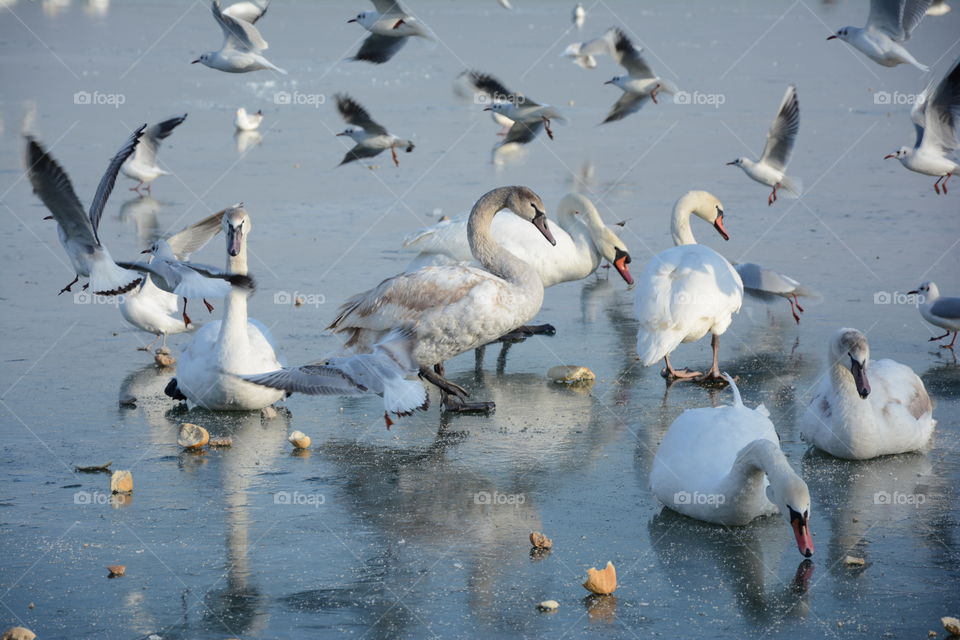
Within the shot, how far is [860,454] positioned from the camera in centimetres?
576

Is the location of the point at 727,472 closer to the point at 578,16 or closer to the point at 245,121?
the point at 245,121

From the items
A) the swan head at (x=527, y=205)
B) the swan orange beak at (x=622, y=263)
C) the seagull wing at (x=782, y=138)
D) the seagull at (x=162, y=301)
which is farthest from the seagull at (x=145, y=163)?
the swan head at (x=527, y=205)

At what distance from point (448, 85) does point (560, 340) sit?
12.9 m

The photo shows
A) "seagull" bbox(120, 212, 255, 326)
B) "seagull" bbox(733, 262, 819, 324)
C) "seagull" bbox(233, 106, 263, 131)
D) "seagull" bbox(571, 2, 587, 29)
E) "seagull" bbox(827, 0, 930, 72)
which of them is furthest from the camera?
"seagull" bbox(571, 2, 587, 29)

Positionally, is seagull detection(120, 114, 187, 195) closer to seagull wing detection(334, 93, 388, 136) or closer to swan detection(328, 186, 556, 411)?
seagull wing detection(334, 93, 388, 136)

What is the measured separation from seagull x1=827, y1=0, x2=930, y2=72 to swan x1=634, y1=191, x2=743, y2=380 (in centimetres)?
433

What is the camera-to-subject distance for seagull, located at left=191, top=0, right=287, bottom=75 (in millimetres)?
11062

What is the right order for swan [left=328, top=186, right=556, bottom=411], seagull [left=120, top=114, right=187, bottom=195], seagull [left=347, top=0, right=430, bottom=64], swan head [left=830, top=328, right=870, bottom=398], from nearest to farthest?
swan head [left=830, top=328, right=870, bottom=398]
swan [left=328, top=186, right=556, bottom=411]
seagull [left=347, top=0, right=430, bottom=64]
seagull [left=120, top=114, right=187, bottom=195]

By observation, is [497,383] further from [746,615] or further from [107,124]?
[107,124]

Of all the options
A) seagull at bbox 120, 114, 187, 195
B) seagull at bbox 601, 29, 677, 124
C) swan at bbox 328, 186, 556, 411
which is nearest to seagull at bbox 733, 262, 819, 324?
swan at bbox 328, 186, 556, 411

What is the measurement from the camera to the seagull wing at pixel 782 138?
10.9 metres

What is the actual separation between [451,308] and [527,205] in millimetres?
929

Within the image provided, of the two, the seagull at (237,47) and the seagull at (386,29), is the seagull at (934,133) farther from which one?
the seagull at (237,47)

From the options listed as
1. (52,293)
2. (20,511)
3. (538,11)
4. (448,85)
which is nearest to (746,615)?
(20,511)
